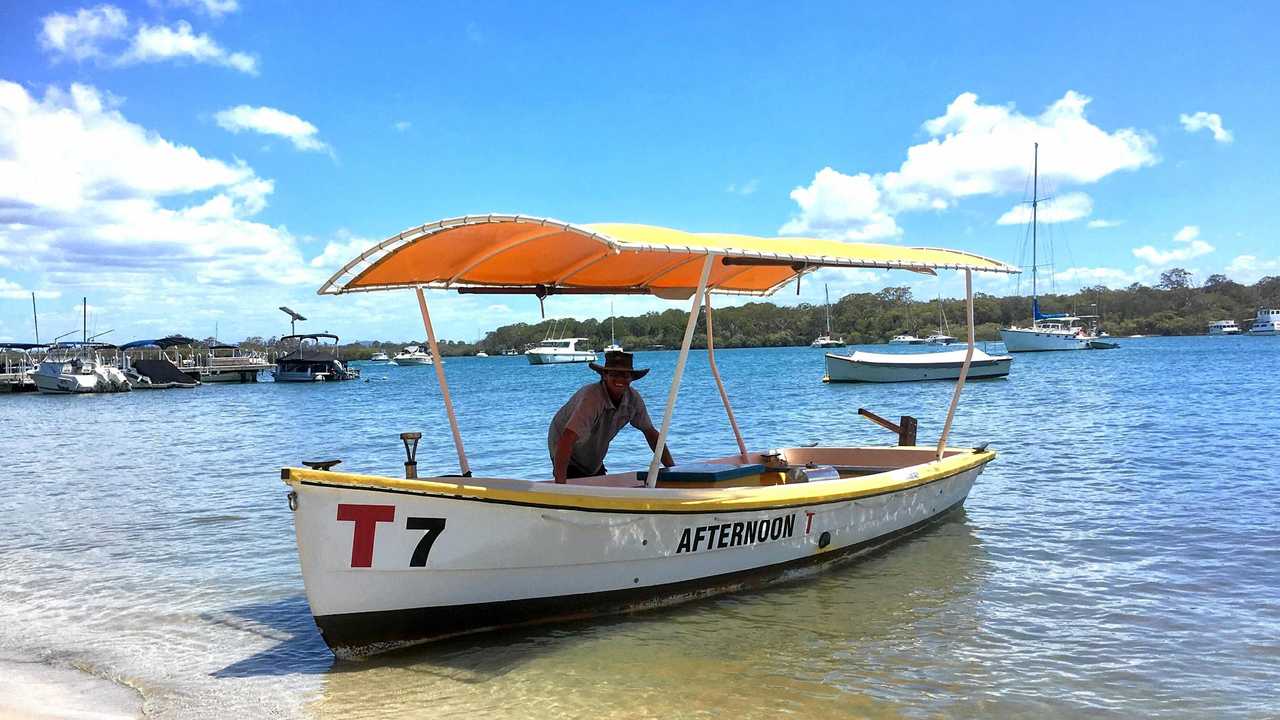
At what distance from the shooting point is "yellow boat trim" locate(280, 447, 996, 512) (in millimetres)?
5505

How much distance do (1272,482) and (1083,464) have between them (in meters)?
2.86

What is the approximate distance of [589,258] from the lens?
7586mm

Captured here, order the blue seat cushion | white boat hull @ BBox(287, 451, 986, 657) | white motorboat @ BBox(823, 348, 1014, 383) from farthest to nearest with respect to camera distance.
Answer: white motorboat @ BBox(823, 348, 1014, 383), the blue seat cushion, white boat hull @ BBox(287, 451, 986, 657)

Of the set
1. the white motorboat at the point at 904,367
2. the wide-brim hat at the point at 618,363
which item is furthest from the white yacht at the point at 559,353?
the wide-brim hat at the point at 618,363

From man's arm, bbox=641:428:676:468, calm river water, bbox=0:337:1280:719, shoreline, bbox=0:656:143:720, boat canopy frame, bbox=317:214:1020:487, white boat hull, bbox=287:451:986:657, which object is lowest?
calm river water, bbox=0:337:1280:719

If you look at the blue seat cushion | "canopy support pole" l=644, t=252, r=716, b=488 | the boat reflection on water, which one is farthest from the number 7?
the blue seat cushion

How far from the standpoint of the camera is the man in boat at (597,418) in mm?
7051

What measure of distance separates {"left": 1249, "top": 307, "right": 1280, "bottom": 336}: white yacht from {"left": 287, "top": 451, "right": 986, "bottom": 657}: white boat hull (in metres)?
149

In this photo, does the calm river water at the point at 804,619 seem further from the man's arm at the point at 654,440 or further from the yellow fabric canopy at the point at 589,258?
the yellow fabric canopy at the point at 589,258

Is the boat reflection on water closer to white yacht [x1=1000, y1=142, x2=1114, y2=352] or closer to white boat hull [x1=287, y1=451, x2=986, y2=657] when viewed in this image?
white boat hull [x1=287, y1=451, x2=986, y2=657]

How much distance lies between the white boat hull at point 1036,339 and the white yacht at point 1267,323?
68108 millimetres

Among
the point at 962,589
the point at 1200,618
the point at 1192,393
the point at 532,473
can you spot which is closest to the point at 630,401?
the point at 962,589

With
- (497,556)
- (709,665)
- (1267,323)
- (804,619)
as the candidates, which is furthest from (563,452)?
(1267,323)

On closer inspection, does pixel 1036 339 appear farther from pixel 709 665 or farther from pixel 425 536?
pixel 425 536
